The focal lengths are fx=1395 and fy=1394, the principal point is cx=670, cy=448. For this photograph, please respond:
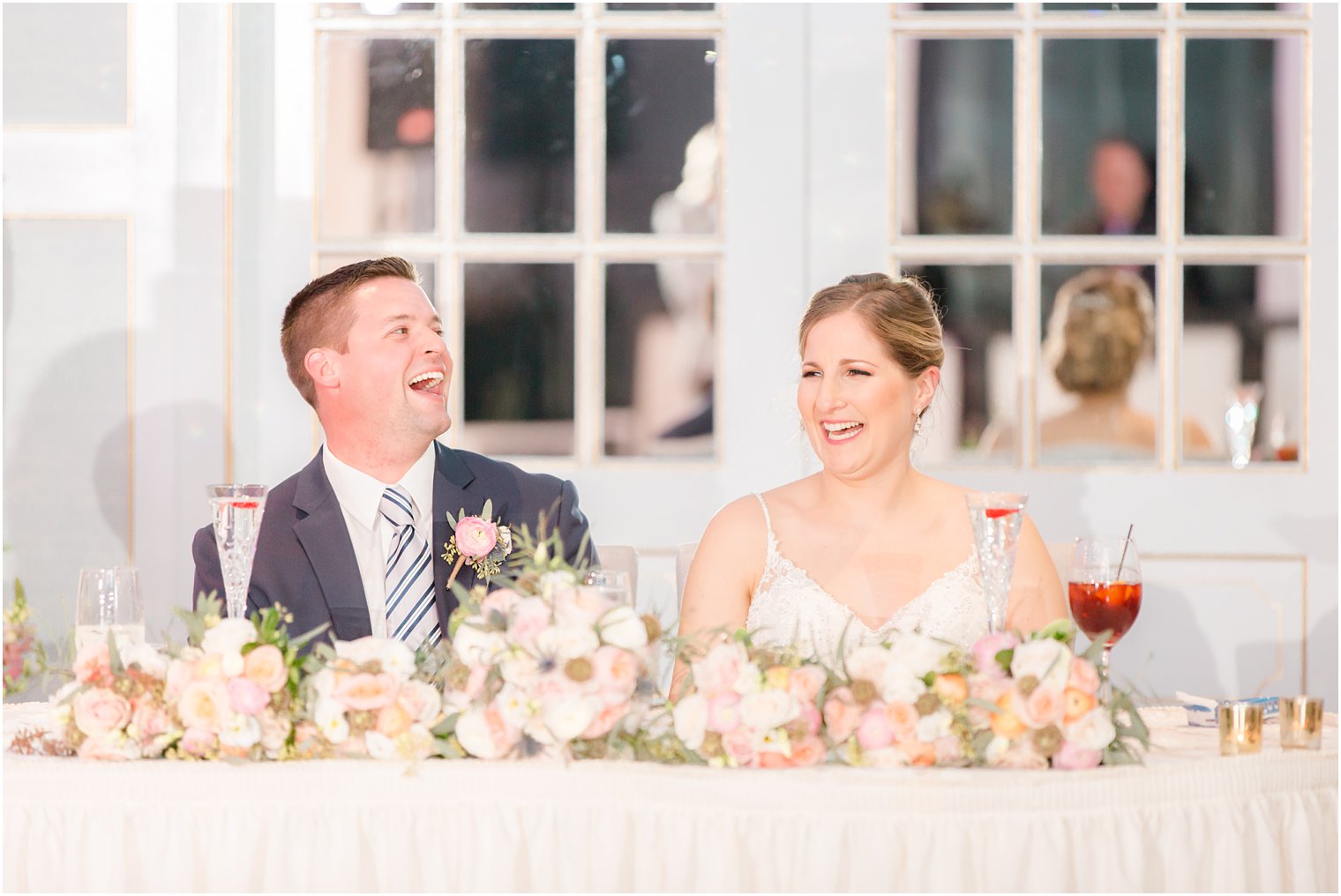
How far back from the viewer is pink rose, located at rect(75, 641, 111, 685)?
1538 mm

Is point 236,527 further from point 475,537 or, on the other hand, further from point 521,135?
point 521,135

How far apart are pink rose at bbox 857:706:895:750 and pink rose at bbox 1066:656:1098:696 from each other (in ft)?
0.64

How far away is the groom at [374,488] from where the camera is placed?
2.36m

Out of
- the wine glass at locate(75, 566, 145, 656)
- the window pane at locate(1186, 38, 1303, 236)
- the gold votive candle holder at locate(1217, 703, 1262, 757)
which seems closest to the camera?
the gold votive candle holder at locate(1217, 703, 1262, 757)

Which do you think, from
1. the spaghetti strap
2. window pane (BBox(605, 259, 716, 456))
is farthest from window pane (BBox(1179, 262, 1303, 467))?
the spaghetti strap

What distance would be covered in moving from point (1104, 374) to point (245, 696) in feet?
8.05

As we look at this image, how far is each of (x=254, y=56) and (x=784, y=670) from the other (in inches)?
97.2

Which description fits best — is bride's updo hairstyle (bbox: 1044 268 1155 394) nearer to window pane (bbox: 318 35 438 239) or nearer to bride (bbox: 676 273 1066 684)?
bride (bbox: 676 273 1066 684)

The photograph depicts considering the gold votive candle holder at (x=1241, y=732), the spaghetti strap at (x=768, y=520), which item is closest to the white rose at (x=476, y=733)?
the gold votive candle holder at (x=1241, y=732)

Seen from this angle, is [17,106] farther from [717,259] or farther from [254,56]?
[717,259]

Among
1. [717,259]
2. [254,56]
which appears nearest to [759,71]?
[717,259]

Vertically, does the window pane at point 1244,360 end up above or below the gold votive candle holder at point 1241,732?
above

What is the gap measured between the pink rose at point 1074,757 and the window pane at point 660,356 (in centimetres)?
193

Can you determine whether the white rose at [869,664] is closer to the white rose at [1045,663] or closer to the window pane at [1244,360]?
the white rose at [1045,663]
